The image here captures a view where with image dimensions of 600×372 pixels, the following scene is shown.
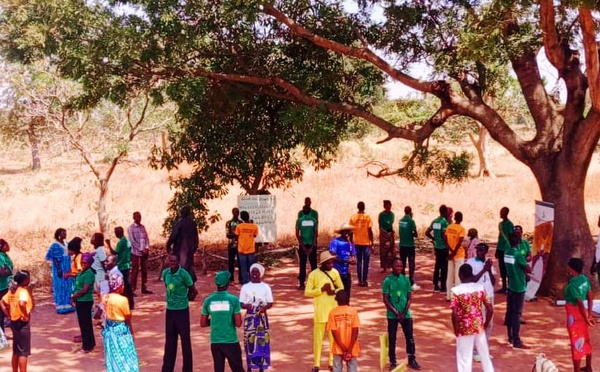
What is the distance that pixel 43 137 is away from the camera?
17.7m

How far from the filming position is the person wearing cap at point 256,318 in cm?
754

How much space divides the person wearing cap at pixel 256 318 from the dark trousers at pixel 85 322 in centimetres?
267

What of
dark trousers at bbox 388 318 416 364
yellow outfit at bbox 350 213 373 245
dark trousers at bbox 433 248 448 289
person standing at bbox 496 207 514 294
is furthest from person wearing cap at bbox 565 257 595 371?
A: yellow outfit at bbox 350 213 373 245

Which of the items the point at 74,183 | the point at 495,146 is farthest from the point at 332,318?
the point at 495,146

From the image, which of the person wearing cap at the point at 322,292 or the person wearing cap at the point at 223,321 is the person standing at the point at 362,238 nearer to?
the person wearing cap at the point at 322,292

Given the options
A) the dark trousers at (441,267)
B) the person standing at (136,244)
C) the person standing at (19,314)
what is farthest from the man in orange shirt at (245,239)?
the person standing at (19,314)

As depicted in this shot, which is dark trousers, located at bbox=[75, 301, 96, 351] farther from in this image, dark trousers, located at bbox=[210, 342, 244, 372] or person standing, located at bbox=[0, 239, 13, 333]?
dark trousers, located at bbox=[210, 342, 244, 372]

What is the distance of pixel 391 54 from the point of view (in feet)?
44.9

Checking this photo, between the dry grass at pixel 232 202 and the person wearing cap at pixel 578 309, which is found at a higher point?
the dry grass at pixel 232 202

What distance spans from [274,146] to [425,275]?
15.0ft

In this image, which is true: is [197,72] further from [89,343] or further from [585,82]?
[585,82]

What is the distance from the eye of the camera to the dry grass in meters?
20.0

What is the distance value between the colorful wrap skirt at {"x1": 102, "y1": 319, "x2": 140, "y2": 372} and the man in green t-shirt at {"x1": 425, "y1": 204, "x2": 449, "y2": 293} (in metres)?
6.48

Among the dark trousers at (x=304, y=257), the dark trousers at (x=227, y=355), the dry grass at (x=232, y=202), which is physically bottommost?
the dark trousers at (x=227, y=355)
